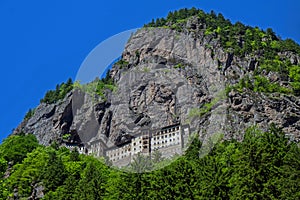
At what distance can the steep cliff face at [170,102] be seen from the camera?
8262 cm

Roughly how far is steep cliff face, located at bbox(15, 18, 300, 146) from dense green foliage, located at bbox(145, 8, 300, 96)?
3.33 m

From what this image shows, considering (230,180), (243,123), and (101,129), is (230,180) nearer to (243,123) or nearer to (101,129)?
(243,123)

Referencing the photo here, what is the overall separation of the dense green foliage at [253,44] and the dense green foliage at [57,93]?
33.9 meters

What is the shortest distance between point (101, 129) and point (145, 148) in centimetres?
1792

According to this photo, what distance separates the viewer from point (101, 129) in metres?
96.1

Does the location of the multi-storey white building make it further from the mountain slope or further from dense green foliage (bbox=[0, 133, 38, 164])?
dense green foliage (bbox=[0, 133, 38, 164])

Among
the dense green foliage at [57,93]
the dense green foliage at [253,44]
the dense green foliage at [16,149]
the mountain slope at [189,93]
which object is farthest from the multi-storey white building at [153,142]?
the dense green foliage at [57,93]

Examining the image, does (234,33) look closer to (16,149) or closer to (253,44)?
(253,44)

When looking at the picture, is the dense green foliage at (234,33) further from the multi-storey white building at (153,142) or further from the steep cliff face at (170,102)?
the multi-storey white building at (153,142)

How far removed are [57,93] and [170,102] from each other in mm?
34881

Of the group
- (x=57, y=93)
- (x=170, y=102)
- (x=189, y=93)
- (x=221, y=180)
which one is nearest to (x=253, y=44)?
(x=189, y=93)

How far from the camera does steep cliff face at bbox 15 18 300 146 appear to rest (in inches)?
3253

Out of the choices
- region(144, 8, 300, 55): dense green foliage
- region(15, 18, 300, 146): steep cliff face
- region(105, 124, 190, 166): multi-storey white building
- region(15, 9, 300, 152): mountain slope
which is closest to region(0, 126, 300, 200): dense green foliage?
region(15, 9, 300, 152): mountain slope

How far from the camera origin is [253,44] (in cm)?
12250
